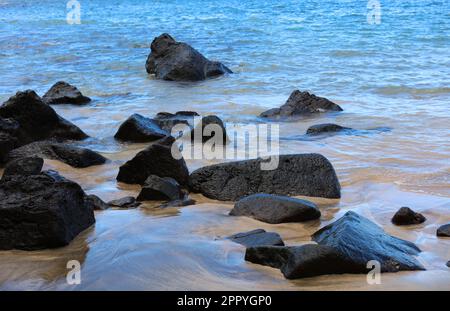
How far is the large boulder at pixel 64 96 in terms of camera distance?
34.1ft

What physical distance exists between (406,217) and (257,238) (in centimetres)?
124

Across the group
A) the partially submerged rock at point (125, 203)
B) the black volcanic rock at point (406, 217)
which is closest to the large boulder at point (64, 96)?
the partially submerged rock at point (125, 203)

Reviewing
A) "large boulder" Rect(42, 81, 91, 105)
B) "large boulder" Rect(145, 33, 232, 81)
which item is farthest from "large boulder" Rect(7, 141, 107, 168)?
"large boulder" Rect(145, 33, 232, 81)

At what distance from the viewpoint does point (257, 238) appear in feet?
13.8

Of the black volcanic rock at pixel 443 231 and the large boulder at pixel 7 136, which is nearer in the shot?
the black volcanic rock at pixel 443 231

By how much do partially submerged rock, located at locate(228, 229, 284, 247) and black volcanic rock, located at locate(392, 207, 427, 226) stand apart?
104 cm

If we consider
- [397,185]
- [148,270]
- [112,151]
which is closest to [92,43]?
[112,151]

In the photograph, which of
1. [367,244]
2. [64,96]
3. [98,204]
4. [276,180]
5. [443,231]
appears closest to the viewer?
[367,244]

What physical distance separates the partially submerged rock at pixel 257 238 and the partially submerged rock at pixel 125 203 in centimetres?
110

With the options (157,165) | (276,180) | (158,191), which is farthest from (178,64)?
(158,191)

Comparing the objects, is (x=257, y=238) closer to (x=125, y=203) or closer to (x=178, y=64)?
(x=125, y=203)

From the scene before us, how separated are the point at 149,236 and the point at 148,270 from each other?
64 cm

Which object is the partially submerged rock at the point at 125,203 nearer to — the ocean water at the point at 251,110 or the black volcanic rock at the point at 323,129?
the ocean water at the point at 251,110

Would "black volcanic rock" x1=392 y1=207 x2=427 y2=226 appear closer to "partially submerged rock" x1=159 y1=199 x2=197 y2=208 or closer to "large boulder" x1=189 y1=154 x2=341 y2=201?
"large boulder" x1=189 y1=154 x2=341 y2=201
